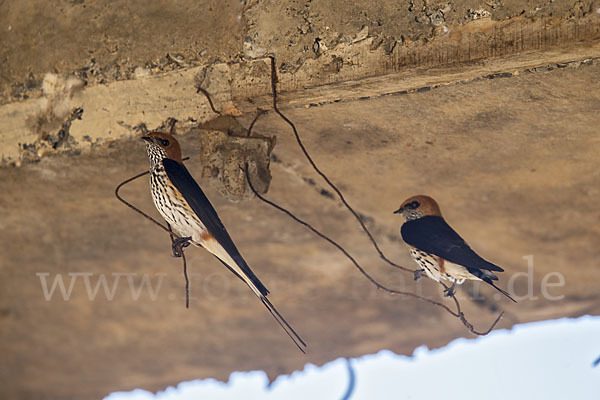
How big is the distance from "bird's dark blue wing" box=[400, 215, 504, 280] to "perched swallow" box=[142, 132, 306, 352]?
15.7 inches

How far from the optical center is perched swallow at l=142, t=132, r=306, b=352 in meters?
1.65

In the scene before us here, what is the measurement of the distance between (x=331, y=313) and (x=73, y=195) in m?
1.17

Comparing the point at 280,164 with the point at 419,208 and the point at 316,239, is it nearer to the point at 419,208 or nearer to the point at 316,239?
the point at 316,239

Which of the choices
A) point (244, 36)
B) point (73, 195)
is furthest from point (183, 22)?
point (73, 195)

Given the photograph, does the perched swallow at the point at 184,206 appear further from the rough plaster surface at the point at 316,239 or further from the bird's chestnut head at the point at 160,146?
the rough plaster surface at the point at 316,239

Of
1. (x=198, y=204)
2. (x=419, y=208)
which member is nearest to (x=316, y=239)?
(x=419, y=208)

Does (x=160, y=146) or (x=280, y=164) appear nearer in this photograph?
(x=160, y=146)

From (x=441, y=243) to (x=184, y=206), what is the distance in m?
0.65

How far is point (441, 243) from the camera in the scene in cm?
167

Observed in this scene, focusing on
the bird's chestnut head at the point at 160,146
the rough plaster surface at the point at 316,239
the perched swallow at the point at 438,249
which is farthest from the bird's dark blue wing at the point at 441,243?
the bird's chestnut head at the point at 160,146

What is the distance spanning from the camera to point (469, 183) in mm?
2277

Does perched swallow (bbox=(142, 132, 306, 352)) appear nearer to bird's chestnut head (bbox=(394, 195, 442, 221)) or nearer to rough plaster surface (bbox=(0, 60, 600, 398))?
rough plaster surface (bbox=(0, 60, 600, 398))

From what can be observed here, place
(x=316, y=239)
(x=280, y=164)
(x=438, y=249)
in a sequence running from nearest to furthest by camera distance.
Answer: (x=438, y=249)
(x=280, y=164)
(x=316, y=239)

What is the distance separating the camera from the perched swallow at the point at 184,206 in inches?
65.0
